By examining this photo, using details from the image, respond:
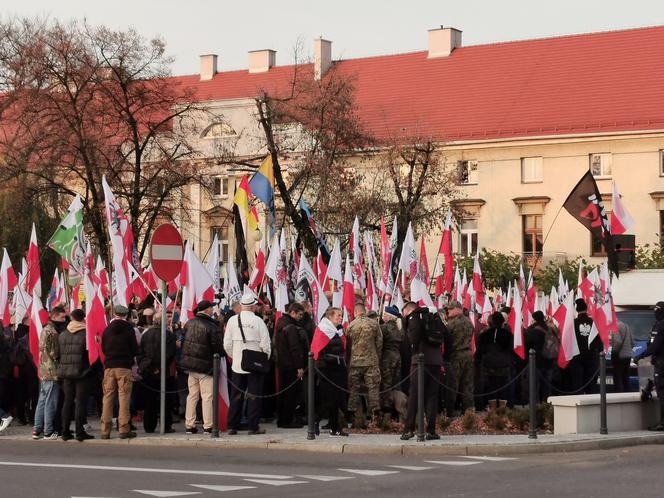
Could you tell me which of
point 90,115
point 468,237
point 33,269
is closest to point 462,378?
point 33,269

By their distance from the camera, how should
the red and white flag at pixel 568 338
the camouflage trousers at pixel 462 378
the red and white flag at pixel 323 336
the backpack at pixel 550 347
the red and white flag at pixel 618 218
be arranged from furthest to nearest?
the red and white flag at pixel 618 218 < the backpack at pixel 550 347 < the red and white flag at pixel 568 338 < the camouflage trousers at pixel 462 378 < the red and white flag at pixel 323 336

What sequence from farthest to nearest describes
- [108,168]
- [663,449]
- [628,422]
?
[108,168] < [628,422] < [663,449]

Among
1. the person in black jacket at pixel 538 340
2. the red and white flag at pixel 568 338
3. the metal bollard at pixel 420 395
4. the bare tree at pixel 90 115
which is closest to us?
the metal bollard at pixel 420 395

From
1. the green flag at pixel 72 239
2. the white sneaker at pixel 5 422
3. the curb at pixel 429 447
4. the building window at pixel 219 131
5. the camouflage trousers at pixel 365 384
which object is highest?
the building window at pixel 219 131

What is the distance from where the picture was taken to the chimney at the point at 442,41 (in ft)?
245

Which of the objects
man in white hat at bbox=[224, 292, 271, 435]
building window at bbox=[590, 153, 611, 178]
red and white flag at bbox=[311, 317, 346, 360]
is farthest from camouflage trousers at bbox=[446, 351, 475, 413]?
building window at bbox=[590, 153, 611, 178]

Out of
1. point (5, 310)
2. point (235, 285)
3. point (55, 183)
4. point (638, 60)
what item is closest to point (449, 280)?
point (235, 285)

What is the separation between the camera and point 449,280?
30.3 metres

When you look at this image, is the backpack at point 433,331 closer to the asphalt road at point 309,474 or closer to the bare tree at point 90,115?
the asphalt road at point 309,474

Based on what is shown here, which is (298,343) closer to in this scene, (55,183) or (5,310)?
(5,310)

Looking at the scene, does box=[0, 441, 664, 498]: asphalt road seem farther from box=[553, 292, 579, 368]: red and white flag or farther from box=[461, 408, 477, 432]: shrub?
box=[553, 292, 579, 368]: red and white flag

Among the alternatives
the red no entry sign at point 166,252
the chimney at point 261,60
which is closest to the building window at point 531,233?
the chimney at point 261,60

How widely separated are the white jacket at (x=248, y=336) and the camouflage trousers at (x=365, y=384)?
1136mm

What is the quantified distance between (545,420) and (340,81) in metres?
31.0
